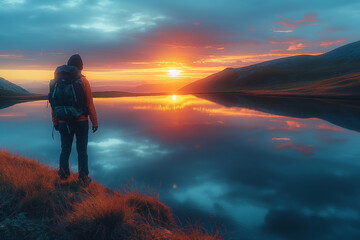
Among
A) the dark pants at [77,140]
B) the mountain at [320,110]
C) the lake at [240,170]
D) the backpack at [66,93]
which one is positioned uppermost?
the backpack at [66,93]

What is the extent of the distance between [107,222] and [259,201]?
11.7 ft

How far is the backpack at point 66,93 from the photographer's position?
480 cm

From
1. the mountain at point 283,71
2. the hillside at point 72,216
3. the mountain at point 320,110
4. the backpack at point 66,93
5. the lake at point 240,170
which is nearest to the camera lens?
the hillside at point 72,216

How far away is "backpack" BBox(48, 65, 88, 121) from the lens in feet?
15.8

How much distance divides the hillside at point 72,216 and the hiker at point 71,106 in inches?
34.8

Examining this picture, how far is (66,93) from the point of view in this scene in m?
4.80

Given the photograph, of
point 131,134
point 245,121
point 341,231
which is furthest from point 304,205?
point 245,121

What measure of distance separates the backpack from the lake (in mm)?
2355

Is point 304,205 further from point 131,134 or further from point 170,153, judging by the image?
point 131,134

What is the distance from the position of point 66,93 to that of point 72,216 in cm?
254

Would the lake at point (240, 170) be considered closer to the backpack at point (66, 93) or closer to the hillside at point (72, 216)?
the hillside at point (72, 216)

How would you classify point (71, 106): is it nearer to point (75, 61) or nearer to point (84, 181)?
point (75, 61)

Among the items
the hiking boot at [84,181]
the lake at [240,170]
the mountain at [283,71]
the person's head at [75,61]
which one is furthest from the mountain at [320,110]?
the mountain at [283,71]

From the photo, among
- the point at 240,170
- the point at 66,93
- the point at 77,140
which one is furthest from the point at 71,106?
the point at 240,170
